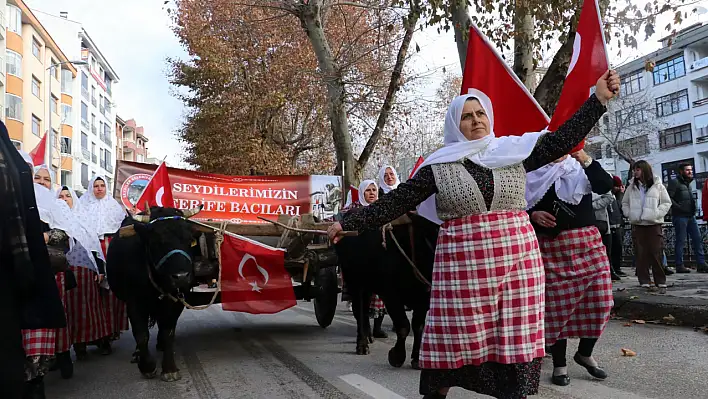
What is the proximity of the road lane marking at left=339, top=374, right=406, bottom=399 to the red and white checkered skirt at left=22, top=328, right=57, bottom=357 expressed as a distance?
2281 mm

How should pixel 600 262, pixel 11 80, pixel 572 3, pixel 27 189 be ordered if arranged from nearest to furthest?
1. pixel 27 189
2. pixel 600 262
3. pixel 572 3
4. pixel 11 80

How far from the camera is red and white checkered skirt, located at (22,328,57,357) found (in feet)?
13.5

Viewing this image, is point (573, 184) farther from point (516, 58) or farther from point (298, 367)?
point (516, 58)

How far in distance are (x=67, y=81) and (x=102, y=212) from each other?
47.4 m

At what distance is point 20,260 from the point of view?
1930mm

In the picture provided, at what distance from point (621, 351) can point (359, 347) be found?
252 centimetres

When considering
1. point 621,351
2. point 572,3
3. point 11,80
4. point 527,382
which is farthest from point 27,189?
point 11,80

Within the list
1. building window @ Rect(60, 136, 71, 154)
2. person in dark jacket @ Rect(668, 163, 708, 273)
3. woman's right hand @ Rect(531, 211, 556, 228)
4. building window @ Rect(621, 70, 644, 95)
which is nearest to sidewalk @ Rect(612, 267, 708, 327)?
person in dark jacket @ Rect(668, 163, 708, 273)

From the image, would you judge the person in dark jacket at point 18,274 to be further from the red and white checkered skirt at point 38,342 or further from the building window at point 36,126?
the building window at point 36,126

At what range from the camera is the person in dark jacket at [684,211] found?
33.0 feet

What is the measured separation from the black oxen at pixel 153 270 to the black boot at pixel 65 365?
2.18ft

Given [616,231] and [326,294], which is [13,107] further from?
[616,231]

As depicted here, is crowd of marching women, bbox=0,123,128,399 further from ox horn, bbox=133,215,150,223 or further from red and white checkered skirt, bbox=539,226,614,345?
red and white checkered skirt, bbox=539,226,614,345

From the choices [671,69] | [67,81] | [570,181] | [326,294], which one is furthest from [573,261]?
[67,81]
